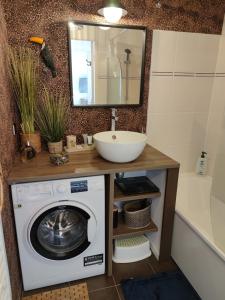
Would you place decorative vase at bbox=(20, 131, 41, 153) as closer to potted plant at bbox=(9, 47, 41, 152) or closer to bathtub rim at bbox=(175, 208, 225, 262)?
potted plant at bbox=(9, 47, 41, 152)

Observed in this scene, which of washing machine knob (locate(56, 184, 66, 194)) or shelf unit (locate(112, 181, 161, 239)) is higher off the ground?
washing machine knob (locate(56, 184, 66, 194))

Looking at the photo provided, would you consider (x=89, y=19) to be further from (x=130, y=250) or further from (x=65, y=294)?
(x=65, y=294)

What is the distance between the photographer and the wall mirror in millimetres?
1802

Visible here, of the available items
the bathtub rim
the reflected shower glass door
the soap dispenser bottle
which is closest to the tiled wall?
the soap dispenser bottle

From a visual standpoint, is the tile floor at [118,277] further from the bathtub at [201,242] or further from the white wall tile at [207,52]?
the white wall tile at [207,52]

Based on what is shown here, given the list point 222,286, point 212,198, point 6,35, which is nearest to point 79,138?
point 6,35

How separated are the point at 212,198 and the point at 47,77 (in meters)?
1.75

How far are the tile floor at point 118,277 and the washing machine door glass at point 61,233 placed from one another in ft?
0.98

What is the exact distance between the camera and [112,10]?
64.6 inches

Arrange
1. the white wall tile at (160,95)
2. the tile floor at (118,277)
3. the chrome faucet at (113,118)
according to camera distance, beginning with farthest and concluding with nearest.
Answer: the white wall tile at (160,95), the chrome faucet at (113,118), the tile floor at (118,277)

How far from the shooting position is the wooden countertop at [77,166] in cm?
138

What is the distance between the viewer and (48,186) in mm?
1396

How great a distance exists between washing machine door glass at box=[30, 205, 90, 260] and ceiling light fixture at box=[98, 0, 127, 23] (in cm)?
144

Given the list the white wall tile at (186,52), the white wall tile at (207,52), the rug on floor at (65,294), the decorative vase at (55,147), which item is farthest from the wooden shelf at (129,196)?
the white wall tile at (207,52)
